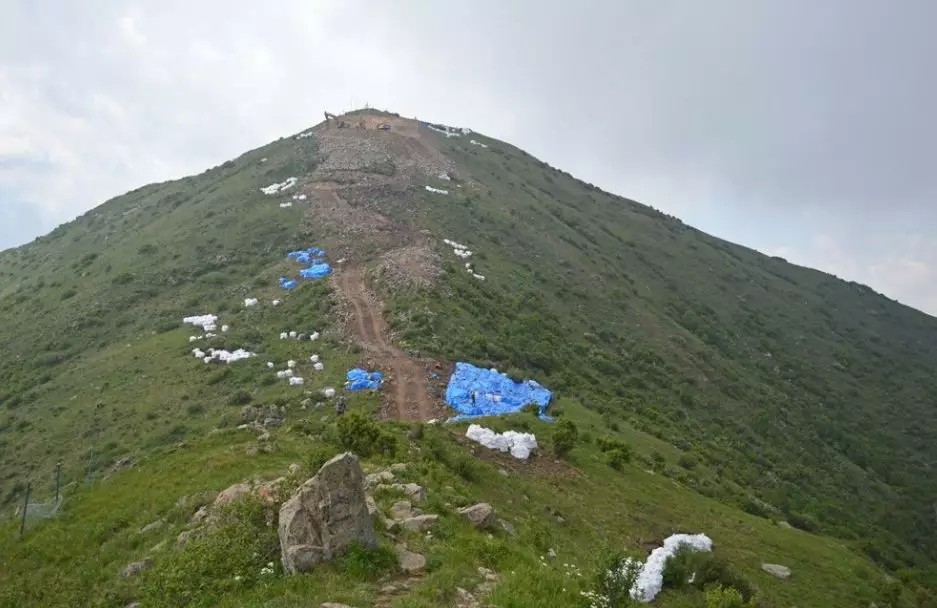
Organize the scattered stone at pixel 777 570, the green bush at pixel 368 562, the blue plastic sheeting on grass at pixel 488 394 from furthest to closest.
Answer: the blue plastic sheeting on grass at pixel 488 394, the scattered stone at pixel 777 570, the green bush at pixel 368 562

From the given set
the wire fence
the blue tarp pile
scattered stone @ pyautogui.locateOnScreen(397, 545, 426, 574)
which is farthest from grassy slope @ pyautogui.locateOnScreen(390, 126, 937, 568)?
scattered stone @ pyautogui.locateOnScreen(397, 545, 426, 574)

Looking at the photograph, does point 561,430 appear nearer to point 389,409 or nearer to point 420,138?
point 389,409

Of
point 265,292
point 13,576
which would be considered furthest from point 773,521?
point 265,292

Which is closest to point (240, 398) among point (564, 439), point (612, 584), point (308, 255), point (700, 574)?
point (564, 439)

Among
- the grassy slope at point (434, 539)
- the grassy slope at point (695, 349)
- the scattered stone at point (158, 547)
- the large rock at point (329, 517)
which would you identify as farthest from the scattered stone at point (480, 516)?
the grassy slope at point (695, 349)

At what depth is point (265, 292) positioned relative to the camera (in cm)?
4516

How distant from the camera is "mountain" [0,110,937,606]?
19.3m

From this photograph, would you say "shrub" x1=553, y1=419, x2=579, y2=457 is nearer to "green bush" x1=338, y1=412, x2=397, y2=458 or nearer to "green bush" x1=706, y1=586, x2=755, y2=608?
"green bush" x1=338, y1=412, x2=397, y2=458

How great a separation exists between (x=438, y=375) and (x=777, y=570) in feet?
54.8

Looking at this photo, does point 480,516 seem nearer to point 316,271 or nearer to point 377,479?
point 377,479

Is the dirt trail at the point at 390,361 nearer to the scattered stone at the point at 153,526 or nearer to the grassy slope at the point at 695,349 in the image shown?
Result: the grassy slope at the point at 695,349

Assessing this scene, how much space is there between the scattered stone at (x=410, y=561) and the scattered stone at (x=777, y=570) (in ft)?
49.1

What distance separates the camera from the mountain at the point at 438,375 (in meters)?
19.3

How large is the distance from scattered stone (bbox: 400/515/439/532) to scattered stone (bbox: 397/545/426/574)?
3.36 ft
